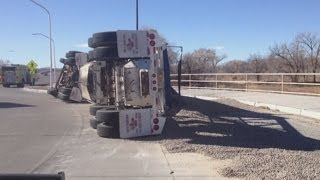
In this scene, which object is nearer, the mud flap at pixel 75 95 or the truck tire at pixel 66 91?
the mud flap at pixel 75 95

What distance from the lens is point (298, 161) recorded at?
936 cm

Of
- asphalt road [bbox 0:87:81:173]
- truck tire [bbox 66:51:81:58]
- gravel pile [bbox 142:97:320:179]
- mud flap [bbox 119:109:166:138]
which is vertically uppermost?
truck tire [bbox 66:51:81:58]

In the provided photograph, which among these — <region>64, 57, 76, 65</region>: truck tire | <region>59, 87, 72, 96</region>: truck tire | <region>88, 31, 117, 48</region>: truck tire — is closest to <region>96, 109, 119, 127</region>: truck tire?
<region>88, 31, 117, 48</region>: truck tire

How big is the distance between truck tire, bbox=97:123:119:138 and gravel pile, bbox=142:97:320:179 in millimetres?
1014

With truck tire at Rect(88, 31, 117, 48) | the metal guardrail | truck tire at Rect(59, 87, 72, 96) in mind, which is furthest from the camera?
the metal guardrail

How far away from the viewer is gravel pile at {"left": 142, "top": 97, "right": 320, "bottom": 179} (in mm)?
8852

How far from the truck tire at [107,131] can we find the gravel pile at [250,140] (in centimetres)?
101

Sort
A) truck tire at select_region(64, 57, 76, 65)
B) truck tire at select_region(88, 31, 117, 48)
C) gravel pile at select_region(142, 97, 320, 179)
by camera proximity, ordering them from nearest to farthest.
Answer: gravel pile at select_region(142, 97, 320, 179) → truck tire at select_region(88, 31, 117, 48) → truck tire at select_region(64, 57, 76, 65)

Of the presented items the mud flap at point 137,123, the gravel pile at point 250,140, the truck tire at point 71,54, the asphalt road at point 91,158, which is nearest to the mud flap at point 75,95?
the truck tire at point 71,54

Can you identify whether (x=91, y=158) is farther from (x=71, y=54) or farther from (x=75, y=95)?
(x=71, y=54)

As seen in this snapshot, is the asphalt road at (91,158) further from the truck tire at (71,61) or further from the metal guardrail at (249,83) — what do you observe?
the metal guardrail at (249,83)

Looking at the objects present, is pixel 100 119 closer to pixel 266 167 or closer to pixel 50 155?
pixel 50 155

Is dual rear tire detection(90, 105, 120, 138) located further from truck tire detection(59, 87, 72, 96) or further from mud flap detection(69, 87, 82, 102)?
truck tire detection(59, 87, 72, 96)

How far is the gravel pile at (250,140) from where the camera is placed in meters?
8.85
